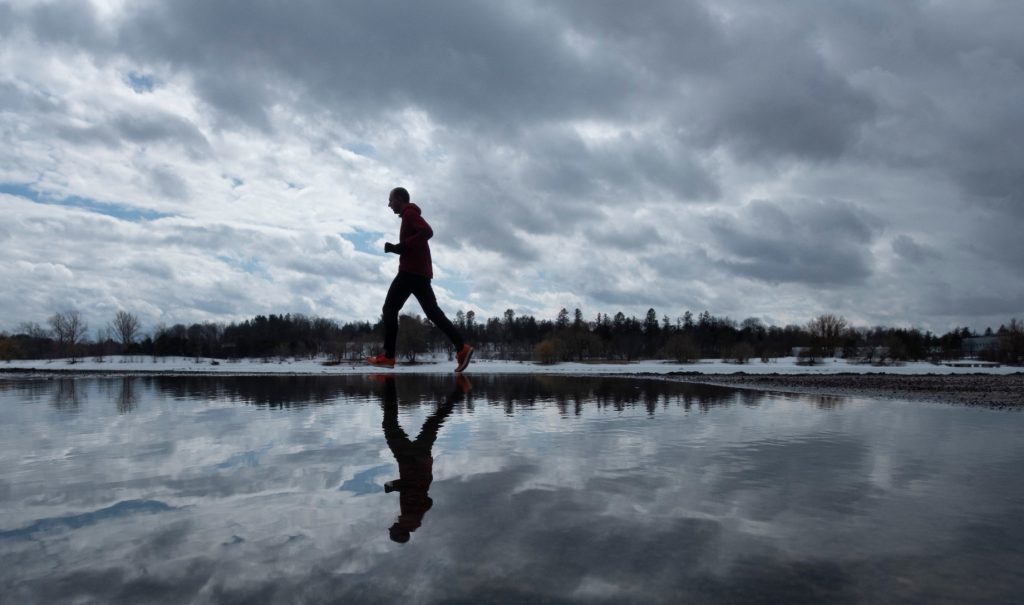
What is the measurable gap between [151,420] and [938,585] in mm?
10562

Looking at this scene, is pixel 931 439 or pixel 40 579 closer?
pixel 40 579

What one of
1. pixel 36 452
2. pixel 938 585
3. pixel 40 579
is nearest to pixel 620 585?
pixel 938 585

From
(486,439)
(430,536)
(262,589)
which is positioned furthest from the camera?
(486,439)

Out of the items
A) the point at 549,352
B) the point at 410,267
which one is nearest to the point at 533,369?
the point at 549,352

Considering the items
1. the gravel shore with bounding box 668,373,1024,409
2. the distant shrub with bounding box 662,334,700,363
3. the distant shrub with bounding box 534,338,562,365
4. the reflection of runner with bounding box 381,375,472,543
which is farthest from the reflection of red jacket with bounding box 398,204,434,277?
the distant shrub with bounding box 662,334,700,363

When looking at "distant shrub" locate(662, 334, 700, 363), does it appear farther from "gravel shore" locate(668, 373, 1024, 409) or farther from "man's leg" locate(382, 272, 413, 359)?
"man's leg" locate(382, 272, 413, 359)

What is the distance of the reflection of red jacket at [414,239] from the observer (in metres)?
8.52

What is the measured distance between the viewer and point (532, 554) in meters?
3.34

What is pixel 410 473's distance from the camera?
5.38 m

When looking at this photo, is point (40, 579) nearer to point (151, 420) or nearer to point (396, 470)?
point (396, 470)

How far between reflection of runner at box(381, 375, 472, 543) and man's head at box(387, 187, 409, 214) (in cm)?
327

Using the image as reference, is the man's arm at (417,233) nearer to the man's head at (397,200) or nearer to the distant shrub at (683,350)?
the man's head at (397,200)

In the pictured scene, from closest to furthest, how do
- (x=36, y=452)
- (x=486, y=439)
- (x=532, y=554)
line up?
(x=532, y=554), (x=36, y=452), (x=486, y=439)

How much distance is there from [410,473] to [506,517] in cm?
163
